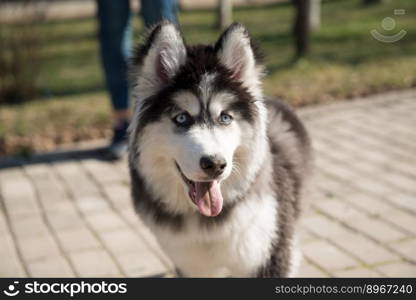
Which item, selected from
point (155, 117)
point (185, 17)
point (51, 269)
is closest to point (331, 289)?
point (155, 117)

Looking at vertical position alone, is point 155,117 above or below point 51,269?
above

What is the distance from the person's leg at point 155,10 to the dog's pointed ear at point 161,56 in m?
2.06

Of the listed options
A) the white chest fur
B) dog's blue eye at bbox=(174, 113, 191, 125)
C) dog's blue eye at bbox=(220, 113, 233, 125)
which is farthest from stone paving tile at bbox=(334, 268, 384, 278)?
dog's blue eye at bbox=(174, 113, 191, 125)

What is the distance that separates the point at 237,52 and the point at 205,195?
0.76 m

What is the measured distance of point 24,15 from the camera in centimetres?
697

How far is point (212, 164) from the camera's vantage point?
2441 millimetres

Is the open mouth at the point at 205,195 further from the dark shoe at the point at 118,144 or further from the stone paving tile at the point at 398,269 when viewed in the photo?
the dark shoe at the point at 118,144

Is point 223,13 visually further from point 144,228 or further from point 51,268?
point 51,268

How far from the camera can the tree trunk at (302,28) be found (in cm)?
863

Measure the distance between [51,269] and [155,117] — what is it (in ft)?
5.08

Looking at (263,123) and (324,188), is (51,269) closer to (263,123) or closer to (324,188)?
(263,123)

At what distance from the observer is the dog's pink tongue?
8.77ft

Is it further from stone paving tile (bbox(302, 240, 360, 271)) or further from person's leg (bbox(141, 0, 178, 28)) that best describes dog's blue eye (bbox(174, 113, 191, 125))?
person's leg (bbox(141, 0, 178, 28))

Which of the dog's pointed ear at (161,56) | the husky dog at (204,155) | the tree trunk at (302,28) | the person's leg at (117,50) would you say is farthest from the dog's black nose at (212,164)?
the tree trunk at (302,28)
